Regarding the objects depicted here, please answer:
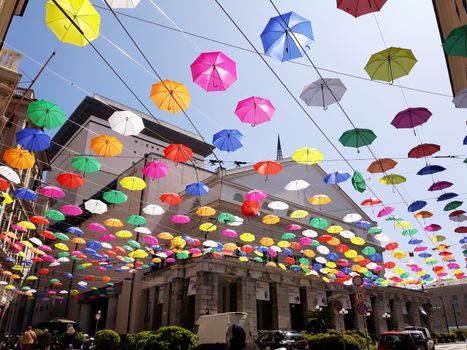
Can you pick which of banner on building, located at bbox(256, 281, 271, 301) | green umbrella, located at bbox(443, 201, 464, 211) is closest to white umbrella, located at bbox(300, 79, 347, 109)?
green umbrella, located at bbox(443, 201, 464, 211)

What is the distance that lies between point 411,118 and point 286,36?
5656 mm

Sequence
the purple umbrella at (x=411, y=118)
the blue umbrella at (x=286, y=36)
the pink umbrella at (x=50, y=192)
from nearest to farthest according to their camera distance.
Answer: the blue umbrella at (x=286, y=36) → the purple umbrella at (x=411, y=118) → the pink umbrella at (x=50, y=192)

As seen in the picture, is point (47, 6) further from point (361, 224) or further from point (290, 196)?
point (290, 196)

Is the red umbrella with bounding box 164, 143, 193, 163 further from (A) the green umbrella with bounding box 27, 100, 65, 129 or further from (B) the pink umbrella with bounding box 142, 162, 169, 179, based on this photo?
(A) the green umbrella with bounding box 27, 100, 65, 129

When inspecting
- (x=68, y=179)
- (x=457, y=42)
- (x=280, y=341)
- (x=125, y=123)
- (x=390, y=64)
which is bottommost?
(x=280, y=341)

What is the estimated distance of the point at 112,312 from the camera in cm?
3612

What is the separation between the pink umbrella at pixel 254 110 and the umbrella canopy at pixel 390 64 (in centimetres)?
325

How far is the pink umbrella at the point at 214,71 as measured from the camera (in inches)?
386

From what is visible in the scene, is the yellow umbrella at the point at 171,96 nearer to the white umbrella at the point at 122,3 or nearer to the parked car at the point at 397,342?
the white umbrella at the point at 122,3

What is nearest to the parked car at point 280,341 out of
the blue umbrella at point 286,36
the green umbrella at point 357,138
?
the green umbrella at point 357,138

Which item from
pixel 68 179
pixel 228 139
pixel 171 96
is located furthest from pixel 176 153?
pixel 68 179

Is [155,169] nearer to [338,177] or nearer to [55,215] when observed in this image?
[55,215]

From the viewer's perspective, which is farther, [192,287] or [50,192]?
[192,287]

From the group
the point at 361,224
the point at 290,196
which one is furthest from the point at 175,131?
the point at 361,224
